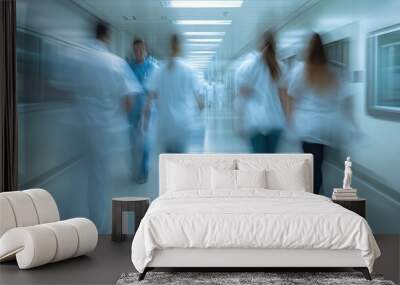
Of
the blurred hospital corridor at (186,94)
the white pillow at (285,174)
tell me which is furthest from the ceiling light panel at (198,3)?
the white pillow at (285,174)

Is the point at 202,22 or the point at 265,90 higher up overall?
the point at 202,22

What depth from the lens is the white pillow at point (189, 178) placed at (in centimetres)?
782

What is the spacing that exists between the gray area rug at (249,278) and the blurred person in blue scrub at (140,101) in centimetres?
260

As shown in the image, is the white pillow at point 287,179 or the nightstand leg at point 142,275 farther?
the white pillow at point 287,179

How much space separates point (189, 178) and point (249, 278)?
7.05 feet

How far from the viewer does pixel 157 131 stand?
8.56 meters

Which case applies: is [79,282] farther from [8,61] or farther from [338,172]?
[338,172]

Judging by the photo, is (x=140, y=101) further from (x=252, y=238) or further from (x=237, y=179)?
(x=252, y=238)

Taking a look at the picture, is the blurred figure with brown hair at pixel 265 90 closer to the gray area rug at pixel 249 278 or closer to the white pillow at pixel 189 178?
the white pillow at pixel 189 178

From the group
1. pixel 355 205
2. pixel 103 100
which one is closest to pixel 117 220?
pixel 103 100

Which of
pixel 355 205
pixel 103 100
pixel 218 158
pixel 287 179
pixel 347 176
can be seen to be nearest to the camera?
pixel 355 205

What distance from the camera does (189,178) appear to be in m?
7.86

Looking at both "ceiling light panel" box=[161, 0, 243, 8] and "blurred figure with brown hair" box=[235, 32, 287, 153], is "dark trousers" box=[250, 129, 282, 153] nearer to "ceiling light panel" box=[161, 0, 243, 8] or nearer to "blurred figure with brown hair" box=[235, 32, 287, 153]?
"blurred figure with brown hair" box=[235, 32, 287, 153]

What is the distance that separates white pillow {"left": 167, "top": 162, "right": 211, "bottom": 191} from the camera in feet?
25.7
